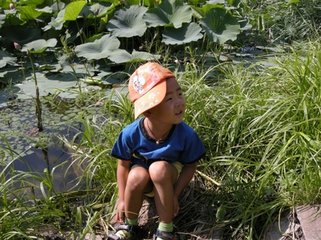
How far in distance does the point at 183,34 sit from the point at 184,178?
83.0 inches

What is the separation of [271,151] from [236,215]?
37cm

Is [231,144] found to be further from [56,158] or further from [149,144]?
[56,158]

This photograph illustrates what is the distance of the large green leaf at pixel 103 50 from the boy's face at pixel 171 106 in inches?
72.1

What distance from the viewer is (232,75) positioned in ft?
10.7

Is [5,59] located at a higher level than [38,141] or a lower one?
lower

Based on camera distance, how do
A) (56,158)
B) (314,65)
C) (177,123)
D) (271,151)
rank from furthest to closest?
1. (56,158)
2. (314,65)
3. (271,151)
4. (177,123)

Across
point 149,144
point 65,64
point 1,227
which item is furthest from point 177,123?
point 65,64

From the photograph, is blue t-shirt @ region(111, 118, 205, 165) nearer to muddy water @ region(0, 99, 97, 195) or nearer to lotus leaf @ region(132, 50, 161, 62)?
muddy water @ region(0, 99, 97, 195)

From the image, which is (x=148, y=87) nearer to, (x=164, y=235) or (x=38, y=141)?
(x=164, y=235)

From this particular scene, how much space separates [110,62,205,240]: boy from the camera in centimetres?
225

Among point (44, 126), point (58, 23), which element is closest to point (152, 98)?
point (44, 126)

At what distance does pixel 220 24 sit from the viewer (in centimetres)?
430

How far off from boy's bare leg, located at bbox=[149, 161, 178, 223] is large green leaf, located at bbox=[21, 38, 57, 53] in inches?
92.8

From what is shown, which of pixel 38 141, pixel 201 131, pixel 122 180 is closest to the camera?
pixel 122 180
